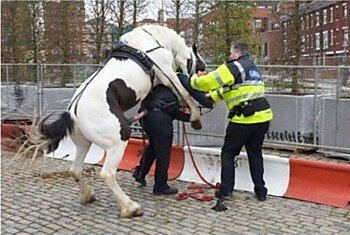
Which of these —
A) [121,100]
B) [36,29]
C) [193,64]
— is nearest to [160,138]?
[121,100]

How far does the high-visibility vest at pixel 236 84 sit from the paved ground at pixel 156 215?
1.15m

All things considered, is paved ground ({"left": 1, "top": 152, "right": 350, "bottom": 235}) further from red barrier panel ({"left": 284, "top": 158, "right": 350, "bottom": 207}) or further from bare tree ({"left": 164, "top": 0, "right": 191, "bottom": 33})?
bare tree ({"left": 164, "top": 0, "right": 191, "bottom": 33})

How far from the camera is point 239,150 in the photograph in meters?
6.78

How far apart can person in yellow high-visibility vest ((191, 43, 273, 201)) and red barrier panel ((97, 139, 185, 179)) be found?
163cm

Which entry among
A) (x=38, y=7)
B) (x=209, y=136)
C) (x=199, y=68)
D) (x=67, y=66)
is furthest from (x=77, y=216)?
(x=38, y=7)

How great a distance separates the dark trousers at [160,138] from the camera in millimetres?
7117

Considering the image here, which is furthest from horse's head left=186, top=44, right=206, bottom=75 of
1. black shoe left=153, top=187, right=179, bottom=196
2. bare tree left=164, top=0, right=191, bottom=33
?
bare tree left=164, top=0, right=191, bottom=33

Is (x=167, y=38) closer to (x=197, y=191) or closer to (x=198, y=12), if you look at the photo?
(x=197, y=191)

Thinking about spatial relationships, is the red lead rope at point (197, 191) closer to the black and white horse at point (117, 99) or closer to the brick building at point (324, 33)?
the black and white horse at point (117, 99)

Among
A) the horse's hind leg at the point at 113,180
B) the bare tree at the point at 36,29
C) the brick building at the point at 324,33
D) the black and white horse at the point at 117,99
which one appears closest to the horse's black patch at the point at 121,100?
the black and white horse at the point at 117,99

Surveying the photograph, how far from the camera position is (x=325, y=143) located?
983 centimetres

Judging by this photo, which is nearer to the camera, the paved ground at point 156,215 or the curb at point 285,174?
the paved ground at point 156,215

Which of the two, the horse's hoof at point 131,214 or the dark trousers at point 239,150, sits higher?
the dark trousers at point 239,150

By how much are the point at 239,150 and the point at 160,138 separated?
109 centimetres
